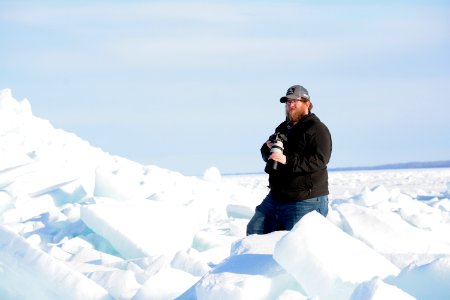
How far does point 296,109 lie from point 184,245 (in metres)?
1.88

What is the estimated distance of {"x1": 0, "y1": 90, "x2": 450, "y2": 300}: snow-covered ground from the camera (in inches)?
120

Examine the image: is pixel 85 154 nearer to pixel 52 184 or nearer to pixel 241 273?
pixel 52 184

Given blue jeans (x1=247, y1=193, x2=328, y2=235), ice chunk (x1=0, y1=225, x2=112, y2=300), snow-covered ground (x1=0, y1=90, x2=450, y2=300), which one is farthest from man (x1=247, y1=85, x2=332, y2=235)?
ice chunk (x1=0, y1=225, x2=112, y2=300)

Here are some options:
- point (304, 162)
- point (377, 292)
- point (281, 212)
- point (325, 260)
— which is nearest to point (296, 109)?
point (304, 162)

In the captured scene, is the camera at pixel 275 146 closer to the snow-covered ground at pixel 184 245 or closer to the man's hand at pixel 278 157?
the man's hand at pixel 278 157

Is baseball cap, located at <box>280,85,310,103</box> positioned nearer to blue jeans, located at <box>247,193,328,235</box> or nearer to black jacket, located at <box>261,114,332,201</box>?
black jacket, located at <box>261,114,332,201</box>

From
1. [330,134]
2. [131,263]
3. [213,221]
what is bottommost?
[213,221]

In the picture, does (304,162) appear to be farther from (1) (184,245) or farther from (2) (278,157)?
(1) (184,245)

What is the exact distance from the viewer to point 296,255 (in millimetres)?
3033

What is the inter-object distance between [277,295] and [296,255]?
0.18 meters

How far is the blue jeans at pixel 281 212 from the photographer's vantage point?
4277 millimetres

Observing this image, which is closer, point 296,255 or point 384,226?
point 296,255

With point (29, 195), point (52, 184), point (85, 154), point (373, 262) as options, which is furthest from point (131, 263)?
point (85, 154)

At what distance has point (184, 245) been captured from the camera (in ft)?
19.0
